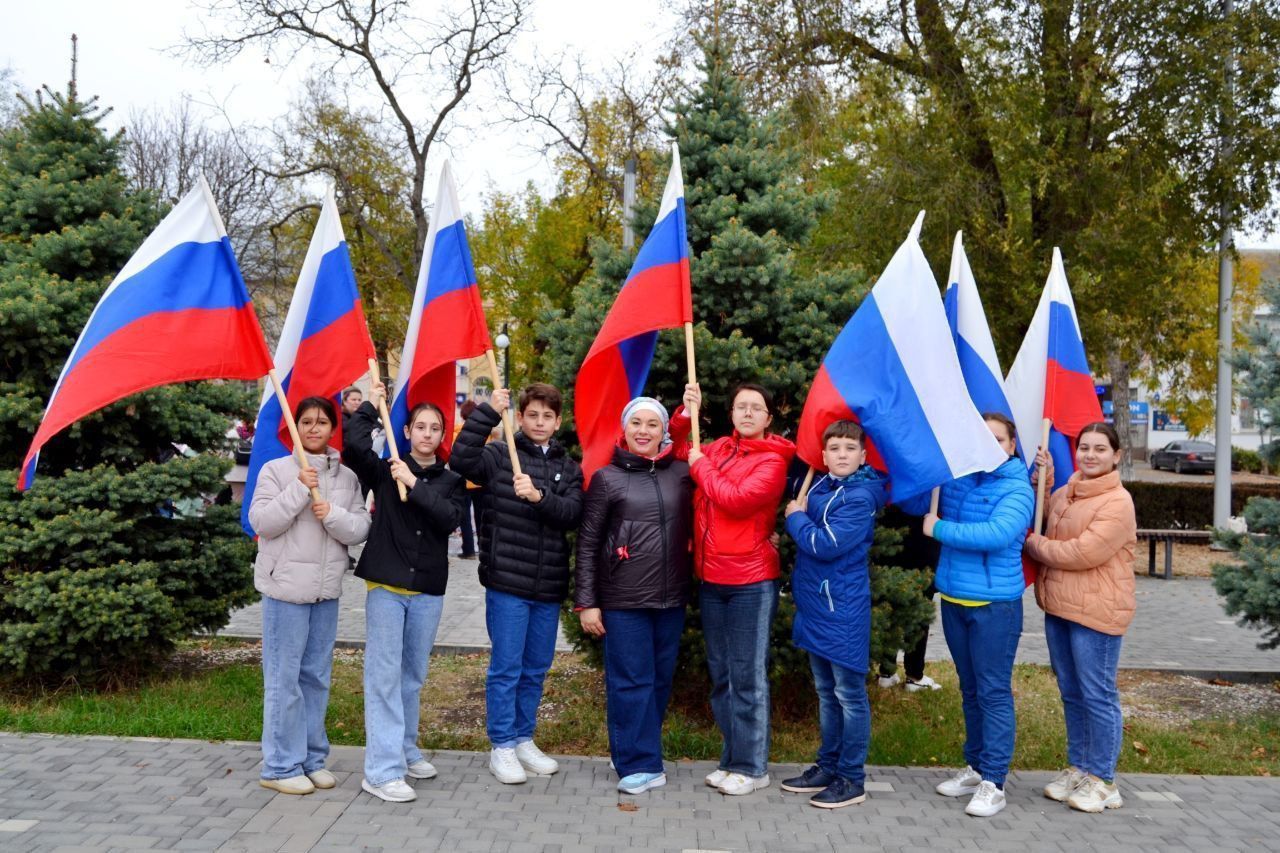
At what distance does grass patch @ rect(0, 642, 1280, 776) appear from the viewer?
230 inches

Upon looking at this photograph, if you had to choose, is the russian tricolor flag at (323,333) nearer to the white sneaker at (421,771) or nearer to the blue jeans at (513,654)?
the blue jeans at (513,654)

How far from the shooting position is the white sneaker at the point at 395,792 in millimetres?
4871

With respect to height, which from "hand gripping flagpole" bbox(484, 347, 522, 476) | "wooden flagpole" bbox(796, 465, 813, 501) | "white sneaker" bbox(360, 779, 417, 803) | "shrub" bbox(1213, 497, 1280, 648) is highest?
"hand gripping flagpole" bbox(484, 347, 522, 476)

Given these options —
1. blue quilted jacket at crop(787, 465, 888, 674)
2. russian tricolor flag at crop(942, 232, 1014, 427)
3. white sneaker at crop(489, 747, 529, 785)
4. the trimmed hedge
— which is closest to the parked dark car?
the trimmed hedge

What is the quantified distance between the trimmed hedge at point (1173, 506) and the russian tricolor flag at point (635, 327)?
48.1 ft

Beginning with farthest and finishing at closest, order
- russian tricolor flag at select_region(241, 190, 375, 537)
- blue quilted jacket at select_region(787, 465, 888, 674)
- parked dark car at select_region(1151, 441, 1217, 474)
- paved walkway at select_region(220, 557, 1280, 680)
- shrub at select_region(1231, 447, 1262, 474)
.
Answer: parked dark car at select_region(1151, 441, 1217, 474) → shrub at select_region(1231, 447, 1262, 474) → paved walkway at select_region(220, 557, 1280, 680) → russian tricolor flag at select_region(241, 190, 375, 537) → blue quilted jacket at select_region(787, 465, 888, 674)

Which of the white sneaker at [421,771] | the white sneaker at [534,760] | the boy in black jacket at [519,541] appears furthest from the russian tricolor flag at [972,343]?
the white sneaker at [421,771]

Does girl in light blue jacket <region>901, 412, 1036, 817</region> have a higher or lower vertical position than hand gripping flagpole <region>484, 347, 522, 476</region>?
lower

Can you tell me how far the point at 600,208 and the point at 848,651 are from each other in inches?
806

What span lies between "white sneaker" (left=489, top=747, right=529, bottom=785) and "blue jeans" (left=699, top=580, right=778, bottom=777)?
40.5 inches

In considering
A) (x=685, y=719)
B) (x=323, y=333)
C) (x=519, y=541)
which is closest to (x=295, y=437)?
(x=323, y=333)

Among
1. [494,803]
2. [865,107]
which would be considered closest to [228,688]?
[494,803]

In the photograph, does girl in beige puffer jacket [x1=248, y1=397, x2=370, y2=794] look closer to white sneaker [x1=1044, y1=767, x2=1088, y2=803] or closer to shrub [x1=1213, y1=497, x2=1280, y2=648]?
white sneaker [x1=1044, y1=767, x2=1088, y2=803]

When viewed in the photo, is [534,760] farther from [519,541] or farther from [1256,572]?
[1256,572]
